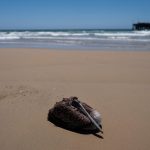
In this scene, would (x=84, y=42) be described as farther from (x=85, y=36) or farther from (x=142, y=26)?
(x=142, y=26)

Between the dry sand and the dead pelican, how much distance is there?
0.35 feet

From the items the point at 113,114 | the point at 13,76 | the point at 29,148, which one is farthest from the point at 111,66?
the point at 29,148

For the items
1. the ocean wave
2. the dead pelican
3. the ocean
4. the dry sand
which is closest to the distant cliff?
the ocean wave

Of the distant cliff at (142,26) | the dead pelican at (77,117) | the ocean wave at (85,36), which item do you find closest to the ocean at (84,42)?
the ocean wave at (85,36)

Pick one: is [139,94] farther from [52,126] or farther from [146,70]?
[146,70]

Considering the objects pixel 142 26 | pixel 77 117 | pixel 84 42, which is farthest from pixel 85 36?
pixel 77 117

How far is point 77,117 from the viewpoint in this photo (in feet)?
12.3

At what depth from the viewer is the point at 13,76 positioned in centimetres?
727

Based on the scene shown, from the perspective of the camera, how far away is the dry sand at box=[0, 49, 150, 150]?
3.62m

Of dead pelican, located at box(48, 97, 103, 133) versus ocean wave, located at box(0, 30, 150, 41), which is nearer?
dead pelican, located at box(48, 97, 103, 133)

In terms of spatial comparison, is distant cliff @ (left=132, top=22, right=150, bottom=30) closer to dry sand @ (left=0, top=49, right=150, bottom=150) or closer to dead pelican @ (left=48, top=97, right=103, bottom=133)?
dry sand @ (left=0, top=49, right=150, bottom=150)

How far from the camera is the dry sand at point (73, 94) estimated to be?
11.9 ft

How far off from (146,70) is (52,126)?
15.9 ft

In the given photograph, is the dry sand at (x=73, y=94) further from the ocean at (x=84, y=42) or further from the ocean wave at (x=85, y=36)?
the ocean wave at (x=85, y=36)
